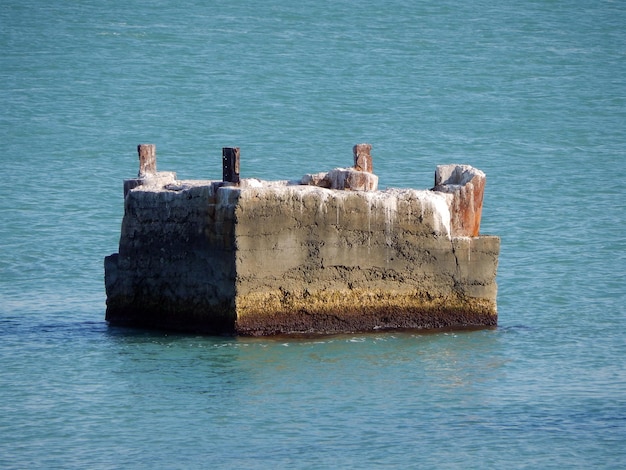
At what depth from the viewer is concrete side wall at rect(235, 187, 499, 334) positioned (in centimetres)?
1867

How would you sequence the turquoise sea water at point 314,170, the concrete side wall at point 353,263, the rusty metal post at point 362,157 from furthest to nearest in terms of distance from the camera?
the rusty metal post at point 362,157, the concrete side wall at point 353,263, the turquoise sea water at point 314,170

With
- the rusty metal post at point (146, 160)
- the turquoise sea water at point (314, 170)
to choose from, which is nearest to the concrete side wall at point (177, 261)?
the turquoise sea water at point (314, 170)

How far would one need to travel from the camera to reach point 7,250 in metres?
28.9

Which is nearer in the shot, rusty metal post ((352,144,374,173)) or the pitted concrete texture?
the pitted concrete texture

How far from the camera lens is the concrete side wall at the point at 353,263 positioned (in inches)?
735

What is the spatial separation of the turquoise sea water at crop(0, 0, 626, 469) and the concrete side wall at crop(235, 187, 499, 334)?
0.30 m

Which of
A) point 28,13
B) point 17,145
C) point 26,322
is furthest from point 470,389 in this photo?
point 28,13

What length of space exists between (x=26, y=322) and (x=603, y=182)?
18981 mm

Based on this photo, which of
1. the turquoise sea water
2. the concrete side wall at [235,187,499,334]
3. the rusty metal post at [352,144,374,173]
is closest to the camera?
the turquoise sea water

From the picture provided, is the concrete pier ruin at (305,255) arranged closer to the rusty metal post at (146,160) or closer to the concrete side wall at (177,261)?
the concrete side wall at (177,261)

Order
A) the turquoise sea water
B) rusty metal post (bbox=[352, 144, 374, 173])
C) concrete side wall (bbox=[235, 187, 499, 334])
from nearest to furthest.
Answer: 1. the turquoise sea water
2. concrete side wall (bbox=[235, 187, 499, 334])
3. rusty metal post (bbox=[352, 144, 374, 173])

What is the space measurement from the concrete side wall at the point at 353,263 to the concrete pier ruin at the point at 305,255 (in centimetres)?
1

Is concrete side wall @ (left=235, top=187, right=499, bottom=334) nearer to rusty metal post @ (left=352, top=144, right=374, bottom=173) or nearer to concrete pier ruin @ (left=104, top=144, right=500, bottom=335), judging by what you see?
concrete pier ruin @ (left=104, top=144, right=500, bottom=335)

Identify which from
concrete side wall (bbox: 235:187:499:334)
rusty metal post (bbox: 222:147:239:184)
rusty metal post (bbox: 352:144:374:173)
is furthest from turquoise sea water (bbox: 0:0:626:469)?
rusty metal post (bbox: 352:144:374:173)
